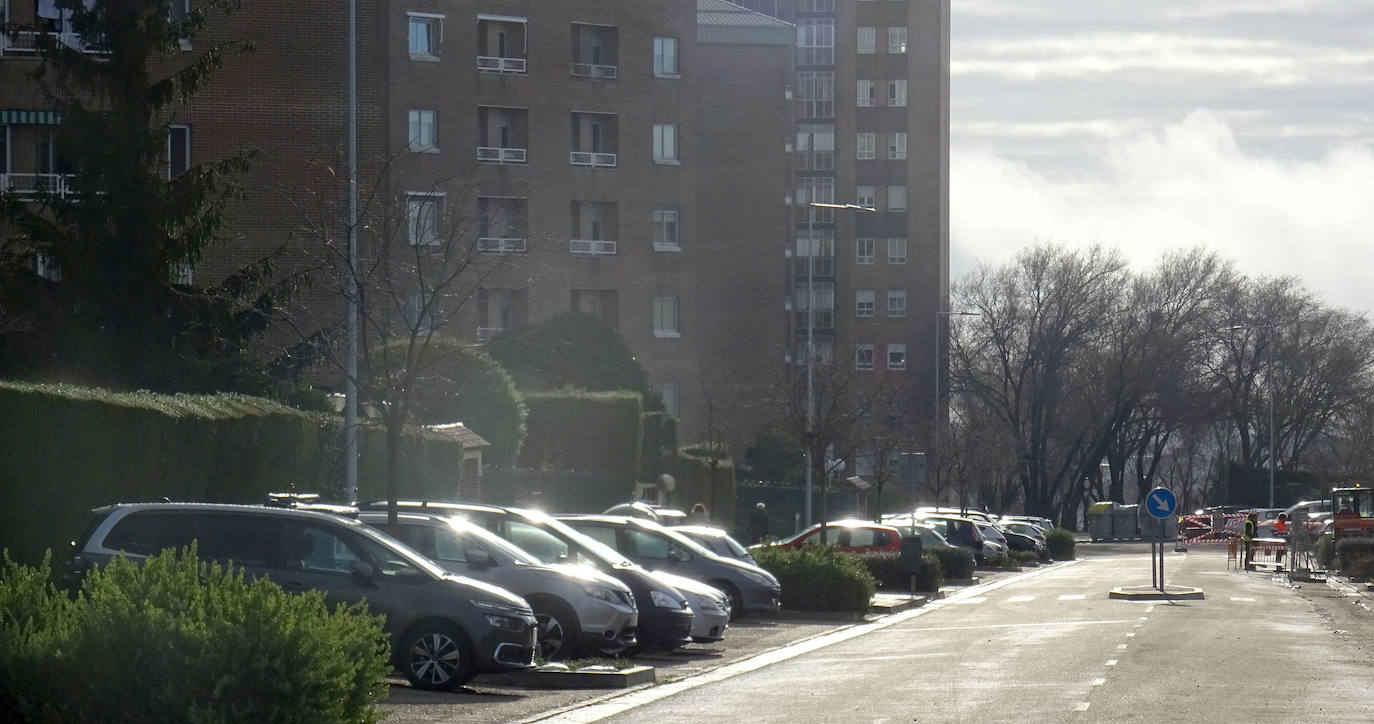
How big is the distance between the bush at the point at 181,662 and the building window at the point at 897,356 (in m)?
85.7

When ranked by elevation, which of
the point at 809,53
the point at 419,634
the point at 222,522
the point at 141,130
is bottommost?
the point at 419,634

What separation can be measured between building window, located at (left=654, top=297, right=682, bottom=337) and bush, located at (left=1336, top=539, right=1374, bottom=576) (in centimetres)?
2388

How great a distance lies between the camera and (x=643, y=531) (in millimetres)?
24750

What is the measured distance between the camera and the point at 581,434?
48.9m

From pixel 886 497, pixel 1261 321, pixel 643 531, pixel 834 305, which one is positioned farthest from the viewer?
pixel 834 305

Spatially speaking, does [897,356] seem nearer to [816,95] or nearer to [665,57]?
[816,95]

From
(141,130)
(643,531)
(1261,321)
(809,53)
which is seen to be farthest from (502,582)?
(809,53)

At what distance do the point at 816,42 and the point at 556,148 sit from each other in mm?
41936

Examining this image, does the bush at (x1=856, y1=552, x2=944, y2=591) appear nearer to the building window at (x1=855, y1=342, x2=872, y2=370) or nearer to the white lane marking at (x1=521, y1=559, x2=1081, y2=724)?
the white lane marking at (x1=521, y1=559, x2=1081, y2=724)

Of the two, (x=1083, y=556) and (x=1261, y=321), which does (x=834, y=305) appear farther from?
(x=1083, y=556)

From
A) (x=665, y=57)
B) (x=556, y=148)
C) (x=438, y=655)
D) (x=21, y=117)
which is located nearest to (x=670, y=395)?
(x=556, y=148)

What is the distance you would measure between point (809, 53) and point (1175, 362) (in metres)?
28.4

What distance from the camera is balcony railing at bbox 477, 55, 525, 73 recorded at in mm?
57750

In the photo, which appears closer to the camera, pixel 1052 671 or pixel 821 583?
pixel 1052 671
